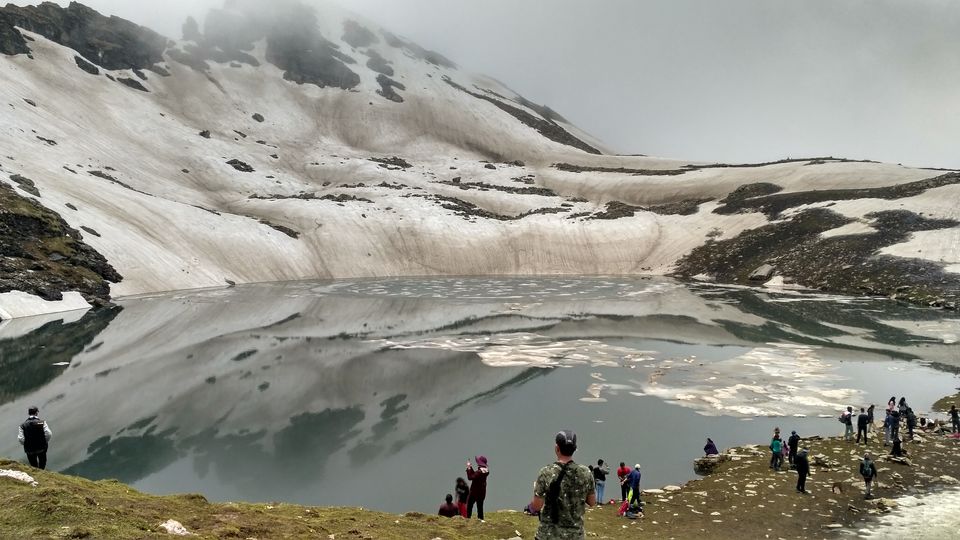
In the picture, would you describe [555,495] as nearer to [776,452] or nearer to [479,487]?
[479,487]

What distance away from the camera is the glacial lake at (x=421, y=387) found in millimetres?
26297

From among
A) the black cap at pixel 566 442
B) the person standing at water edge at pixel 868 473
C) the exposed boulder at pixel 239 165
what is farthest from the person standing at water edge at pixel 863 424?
the exposed boulder at pixel 239 165

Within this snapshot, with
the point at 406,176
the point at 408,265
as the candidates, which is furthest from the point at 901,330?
the point at 406,176

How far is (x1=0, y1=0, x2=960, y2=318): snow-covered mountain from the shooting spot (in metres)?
85.8

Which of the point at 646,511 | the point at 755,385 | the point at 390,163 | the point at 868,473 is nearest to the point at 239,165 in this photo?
the point at 390,163

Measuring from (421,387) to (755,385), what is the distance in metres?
22.1

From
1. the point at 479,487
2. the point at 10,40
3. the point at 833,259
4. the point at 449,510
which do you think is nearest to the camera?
the point at 479,487

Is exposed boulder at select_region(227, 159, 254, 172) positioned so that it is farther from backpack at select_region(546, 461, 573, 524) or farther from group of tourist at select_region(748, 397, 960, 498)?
backpack at select_region(546, 461, 573, 524)

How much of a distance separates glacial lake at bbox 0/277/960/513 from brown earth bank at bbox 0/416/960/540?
2.95 m

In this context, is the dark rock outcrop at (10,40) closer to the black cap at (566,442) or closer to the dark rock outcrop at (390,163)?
the dark rock outcrop at (390,163)

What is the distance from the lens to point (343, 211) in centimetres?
14012

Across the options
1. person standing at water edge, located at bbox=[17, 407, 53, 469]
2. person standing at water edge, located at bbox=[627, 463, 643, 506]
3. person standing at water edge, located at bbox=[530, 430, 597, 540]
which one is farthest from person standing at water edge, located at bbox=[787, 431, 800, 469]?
person standing at water edge, located at bbox=[17, 407, 53, 469]

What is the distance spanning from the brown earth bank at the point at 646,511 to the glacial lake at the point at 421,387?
2.95 m

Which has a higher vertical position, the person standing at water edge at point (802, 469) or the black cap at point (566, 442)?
the black cap at point (566, 442)
